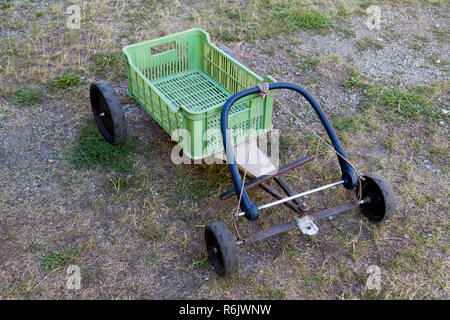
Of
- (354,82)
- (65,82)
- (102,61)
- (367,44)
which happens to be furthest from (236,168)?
(367,44)

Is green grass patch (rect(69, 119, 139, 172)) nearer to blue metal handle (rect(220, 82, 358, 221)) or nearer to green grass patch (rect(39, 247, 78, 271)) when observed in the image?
green grass patch (rect(39, 247, 78, 271))

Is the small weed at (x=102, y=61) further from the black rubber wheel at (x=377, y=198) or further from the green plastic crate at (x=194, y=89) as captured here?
the black rubber wheel at (x=377, y=198)

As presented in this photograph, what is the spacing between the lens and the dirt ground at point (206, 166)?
2961 mm

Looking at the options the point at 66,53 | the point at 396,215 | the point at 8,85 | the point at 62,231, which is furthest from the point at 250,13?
the point at 62,231

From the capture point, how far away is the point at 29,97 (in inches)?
171

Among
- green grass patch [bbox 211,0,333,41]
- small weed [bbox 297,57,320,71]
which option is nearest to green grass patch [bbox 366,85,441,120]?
small weed [bbox 297,57,320,71]

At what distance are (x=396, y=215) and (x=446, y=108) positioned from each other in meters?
1.63

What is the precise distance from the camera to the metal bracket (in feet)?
9.61

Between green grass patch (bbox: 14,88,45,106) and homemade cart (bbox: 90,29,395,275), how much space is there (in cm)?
82

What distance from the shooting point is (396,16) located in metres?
5.87

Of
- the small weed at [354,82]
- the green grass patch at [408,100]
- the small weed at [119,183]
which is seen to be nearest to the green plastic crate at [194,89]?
the small weed at [119,183]

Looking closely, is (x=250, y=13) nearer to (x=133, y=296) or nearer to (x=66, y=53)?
(x=66, y=53)

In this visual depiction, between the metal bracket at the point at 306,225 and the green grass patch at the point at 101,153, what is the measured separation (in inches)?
57.4

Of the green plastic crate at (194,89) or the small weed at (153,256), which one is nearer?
the small weed at (153,256)
